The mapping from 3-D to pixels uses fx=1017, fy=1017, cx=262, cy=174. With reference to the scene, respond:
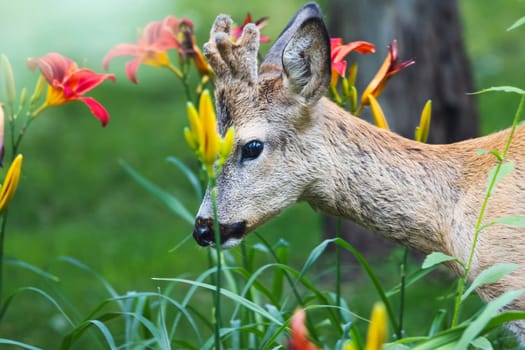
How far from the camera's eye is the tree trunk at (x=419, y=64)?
278 inches

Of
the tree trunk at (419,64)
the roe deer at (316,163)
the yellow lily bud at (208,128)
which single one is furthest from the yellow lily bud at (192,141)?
the tree trunk at (419,64)

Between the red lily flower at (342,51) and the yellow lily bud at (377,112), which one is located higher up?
the red lily flower at (342,51)

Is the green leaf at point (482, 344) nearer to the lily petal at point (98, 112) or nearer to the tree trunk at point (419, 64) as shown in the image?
the lily petal at point (98, 112)

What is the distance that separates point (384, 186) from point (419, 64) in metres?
3.39

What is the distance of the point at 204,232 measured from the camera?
359 cm

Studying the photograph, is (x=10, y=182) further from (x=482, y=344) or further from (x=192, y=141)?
(x=482, y=344)

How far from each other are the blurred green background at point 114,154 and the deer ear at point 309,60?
6.05ft

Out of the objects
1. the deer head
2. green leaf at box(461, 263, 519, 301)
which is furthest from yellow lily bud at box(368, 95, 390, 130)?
green leaf at box(461, 263, 519, 301)

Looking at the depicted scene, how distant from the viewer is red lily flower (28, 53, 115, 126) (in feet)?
13.0

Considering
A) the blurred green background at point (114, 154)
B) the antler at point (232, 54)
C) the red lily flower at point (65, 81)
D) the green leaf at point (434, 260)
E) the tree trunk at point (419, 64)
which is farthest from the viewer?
the blurred green background at point (114, 154)

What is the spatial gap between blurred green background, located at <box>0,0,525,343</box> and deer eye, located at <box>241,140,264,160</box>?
5.34 feet

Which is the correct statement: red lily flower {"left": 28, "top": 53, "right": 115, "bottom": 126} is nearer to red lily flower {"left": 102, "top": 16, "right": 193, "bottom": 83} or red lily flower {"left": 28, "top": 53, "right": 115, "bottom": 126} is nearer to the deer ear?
red lily flower {"left": 102, "top": 16, "right": 193, "bottom": 83}

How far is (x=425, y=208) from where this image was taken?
381cm

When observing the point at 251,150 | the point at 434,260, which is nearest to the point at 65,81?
the point at 251,150
